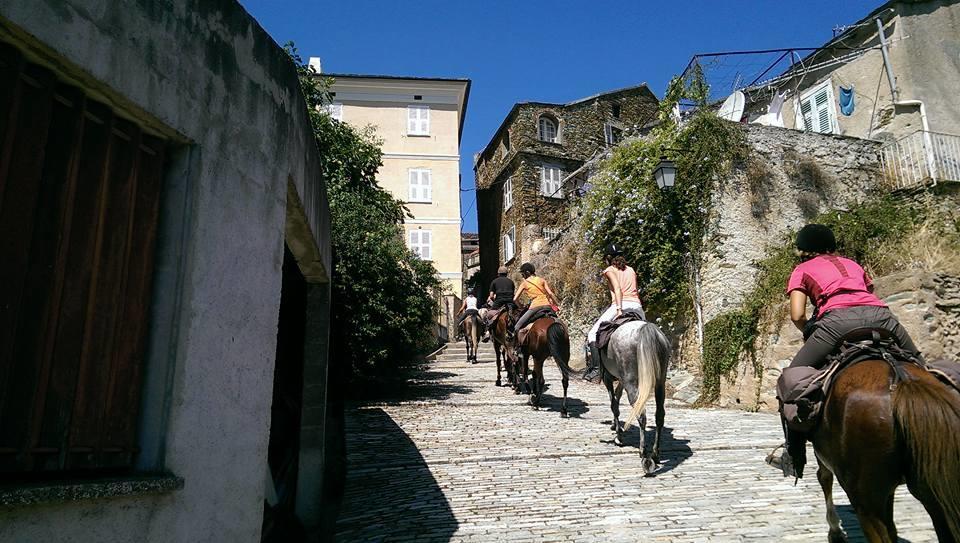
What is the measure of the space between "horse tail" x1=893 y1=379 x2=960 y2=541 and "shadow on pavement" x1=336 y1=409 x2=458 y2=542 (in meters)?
3.25

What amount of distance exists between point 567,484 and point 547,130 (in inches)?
997

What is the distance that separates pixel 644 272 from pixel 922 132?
Answer: 7.69m

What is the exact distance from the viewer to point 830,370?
3.90m

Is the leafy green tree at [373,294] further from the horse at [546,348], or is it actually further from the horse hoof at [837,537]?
the horse hoof at [837,537]

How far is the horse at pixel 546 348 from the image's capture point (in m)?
9.61

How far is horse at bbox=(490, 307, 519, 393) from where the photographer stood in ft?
39.8

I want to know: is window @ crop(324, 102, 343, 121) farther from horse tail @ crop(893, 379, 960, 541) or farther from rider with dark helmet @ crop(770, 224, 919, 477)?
horse tail @ crop(893, 379, 960, 541)

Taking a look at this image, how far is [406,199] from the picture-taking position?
99.5 feet

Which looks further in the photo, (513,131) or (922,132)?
(513,131)

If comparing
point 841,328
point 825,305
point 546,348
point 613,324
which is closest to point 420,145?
point 546,348

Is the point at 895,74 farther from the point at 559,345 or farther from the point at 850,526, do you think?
the point at 850,526

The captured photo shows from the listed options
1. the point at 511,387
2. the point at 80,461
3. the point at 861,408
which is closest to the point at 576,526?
the point at 861,408

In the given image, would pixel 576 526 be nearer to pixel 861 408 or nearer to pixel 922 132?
pixel 861 408

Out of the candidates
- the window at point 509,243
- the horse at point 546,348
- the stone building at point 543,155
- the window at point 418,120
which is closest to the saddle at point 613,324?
the horse at point 546,348
